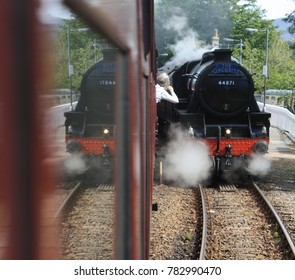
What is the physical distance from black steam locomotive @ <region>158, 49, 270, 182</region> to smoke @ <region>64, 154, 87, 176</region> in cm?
904

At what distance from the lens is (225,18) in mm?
30453

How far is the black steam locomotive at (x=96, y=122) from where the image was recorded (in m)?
1.10

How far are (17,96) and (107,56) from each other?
2.16ft

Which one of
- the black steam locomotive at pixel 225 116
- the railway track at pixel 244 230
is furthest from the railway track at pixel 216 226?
the black steam locomotive at pixel 225 116

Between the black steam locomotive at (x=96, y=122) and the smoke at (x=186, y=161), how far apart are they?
28.5 feet

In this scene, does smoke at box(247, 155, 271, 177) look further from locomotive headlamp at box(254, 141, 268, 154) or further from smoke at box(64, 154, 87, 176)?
smoke at box(64, 154, 87, 176)

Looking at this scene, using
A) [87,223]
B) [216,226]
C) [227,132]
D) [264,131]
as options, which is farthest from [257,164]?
[87,223]

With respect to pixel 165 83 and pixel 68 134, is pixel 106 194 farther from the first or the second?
pixel 165 83

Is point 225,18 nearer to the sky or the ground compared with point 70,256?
nearer to the sky

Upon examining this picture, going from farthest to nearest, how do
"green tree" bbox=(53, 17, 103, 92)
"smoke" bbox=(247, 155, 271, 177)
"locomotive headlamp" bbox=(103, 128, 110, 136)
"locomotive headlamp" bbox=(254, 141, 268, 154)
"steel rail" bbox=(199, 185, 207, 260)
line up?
"smoke" bbox=(247, 155, 271, 177) < "locomotive headlamp" bbox=(254, 141, 268, 154) < "steel rail" bbox=(199, 185, 207, 260) < "locomotive headlamp" bbox=(103, 128, 110, 136) < "green tree" bbox=(53, 17, 103, 92)

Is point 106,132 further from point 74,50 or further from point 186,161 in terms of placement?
point 186,161

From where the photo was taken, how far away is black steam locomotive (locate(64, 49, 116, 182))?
1.10 meters

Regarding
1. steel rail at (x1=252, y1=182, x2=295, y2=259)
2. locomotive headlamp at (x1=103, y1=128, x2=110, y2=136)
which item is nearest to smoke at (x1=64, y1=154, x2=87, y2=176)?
locomotive headlamp at (x1=103, y1=128, x2=110, y2=136)

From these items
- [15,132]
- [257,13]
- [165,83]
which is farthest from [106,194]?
[257,13]
